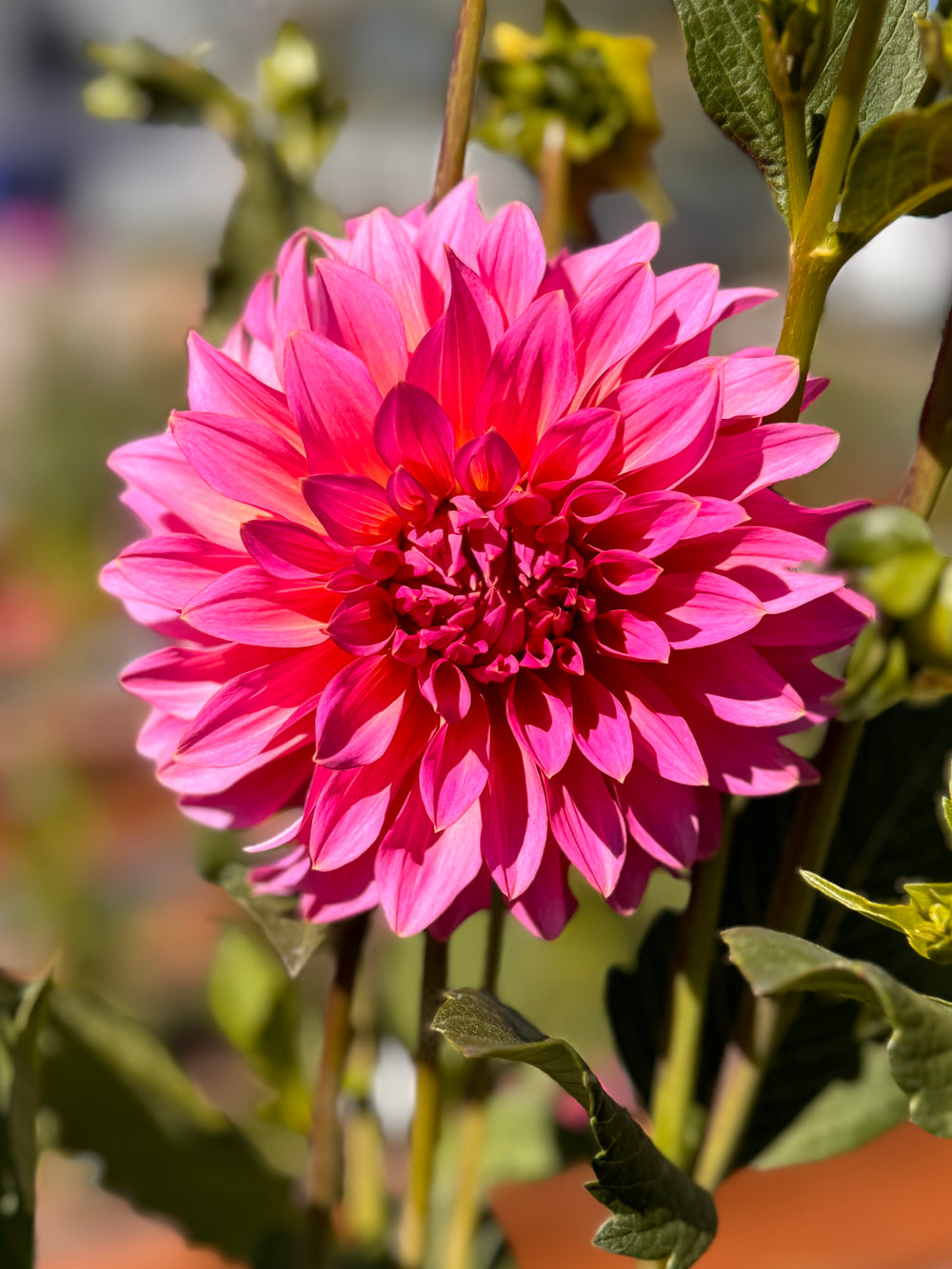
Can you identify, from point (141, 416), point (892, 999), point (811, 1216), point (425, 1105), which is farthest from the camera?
point (141, 416)

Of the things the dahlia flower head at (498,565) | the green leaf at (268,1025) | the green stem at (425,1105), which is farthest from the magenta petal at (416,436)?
the green leaf at (268,1025)

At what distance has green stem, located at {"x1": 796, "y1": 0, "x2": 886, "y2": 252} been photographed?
20 centimetres

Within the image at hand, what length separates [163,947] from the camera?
1.15m

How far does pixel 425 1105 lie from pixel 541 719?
11 centimetres

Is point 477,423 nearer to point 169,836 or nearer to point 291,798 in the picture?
point 291,798

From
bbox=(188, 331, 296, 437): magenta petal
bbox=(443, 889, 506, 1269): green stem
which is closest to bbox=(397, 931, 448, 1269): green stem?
bbox=(443, 889, 506, 1269): green stem

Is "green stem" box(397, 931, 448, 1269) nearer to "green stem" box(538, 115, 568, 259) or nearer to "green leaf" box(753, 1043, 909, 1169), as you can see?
"green leaf" box(753, 1043, 909, 1169)

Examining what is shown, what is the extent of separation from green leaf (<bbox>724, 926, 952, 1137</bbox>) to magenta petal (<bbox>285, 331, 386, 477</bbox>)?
12cm

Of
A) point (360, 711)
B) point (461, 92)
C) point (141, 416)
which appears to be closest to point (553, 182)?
point (461, 92)

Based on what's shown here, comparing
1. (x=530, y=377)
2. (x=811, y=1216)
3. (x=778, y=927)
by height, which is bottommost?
(x=811, y=1216)

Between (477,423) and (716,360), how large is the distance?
50 mm

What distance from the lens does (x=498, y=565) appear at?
243mm

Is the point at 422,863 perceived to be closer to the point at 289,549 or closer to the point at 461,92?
the point at 289,549

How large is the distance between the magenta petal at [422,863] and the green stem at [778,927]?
0.07 meters
